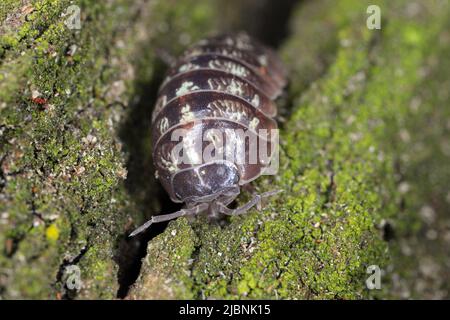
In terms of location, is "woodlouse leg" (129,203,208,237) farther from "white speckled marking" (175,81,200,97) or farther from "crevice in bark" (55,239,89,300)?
"white speckled marking" (175,81,200,97)

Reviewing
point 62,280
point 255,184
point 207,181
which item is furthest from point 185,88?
point 62,280

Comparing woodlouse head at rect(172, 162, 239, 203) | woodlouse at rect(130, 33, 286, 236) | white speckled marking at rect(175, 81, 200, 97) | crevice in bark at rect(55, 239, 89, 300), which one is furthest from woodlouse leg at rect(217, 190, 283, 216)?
crevice in bark at rect(55, 239, 89, 300)

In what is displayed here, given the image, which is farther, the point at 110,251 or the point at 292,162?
the point at 292,162

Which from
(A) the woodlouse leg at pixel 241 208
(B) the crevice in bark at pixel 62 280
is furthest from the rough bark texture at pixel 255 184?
(A) the woodlouse leg at pixel 241 208

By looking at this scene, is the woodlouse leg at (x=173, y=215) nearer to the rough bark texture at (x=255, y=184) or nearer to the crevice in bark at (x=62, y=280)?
the rough bark texture at (x=255, y=184)

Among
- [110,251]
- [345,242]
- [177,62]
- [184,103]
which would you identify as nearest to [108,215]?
[110,251]

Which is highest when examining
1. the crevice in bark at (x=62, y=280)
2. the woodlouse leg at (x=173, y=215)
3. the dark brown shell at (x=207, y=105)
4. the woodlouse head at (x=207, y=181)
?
the dark brown shell at (x=207, y=105)

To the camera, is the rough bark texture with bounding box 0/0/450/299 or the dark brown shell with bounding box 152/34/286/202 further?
the dark brown shell with bounding box 152/34/286/202

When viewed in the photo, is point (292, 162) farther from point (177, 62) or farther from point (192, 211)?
point (177, 62)
